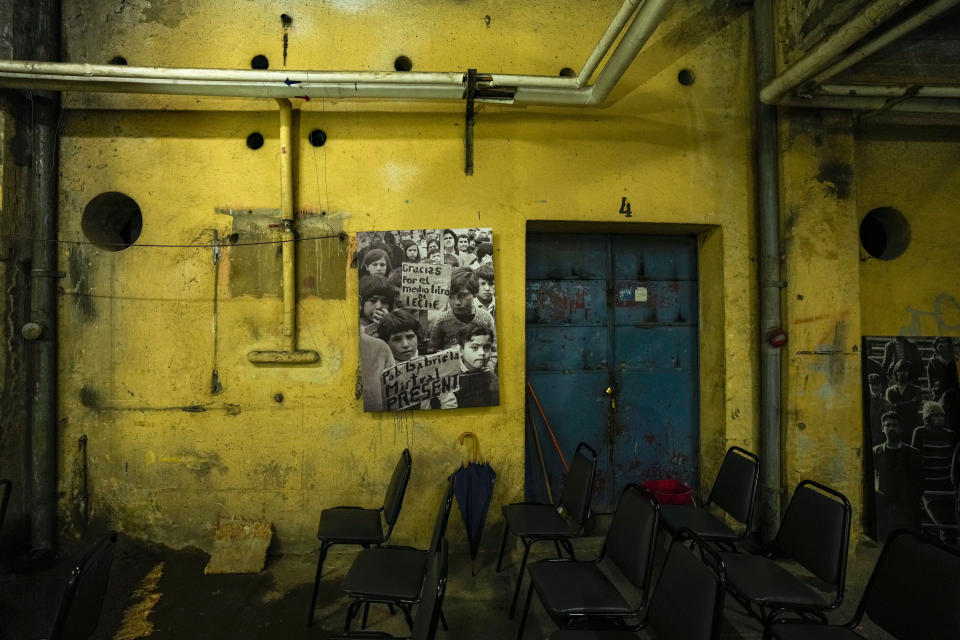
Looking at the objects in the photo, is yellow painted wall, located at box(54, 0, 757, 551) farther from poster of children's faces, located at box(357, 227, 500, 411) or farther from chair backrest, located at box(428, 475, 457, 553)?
chair backrest, located at box(428, 475, 457, 553)

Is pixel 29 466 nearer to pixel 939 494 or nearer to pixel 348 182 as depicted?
pixel 348 182

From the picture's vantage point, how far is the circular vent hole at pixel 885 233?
153 inches

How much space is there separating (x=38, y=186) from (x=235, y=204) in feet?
4.69

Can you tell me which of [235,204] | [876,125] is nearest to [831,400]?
[876,125]

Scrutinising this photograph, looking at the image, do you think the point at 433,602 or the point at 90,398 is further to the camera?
the point at 90,398

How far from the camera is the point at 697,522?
9.20ft

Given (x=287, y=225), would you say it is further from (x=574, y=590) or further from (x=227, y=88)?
(x=574, y=590)

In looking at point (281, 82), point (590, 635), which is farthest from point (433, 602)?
point (281, 82)

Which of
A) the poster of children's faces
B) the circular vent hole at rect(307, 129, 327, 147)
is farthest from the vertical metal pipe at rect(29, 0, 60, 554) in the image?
the poster of children's faces

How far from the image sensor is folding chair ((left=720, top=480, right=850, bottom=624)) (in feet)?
6.81

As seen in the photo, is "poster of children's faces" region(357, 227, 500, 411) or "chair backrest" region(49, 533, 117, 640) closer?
"chair backrest" region(49, 533, 117, 640)

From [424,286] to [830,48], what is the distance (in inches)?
122

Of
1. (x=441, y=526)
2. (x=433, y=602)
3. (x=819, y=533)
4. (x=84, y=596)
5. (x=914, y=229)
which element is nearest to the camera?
(x=433, y=602)

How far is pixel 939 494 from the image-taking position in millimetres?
3578
